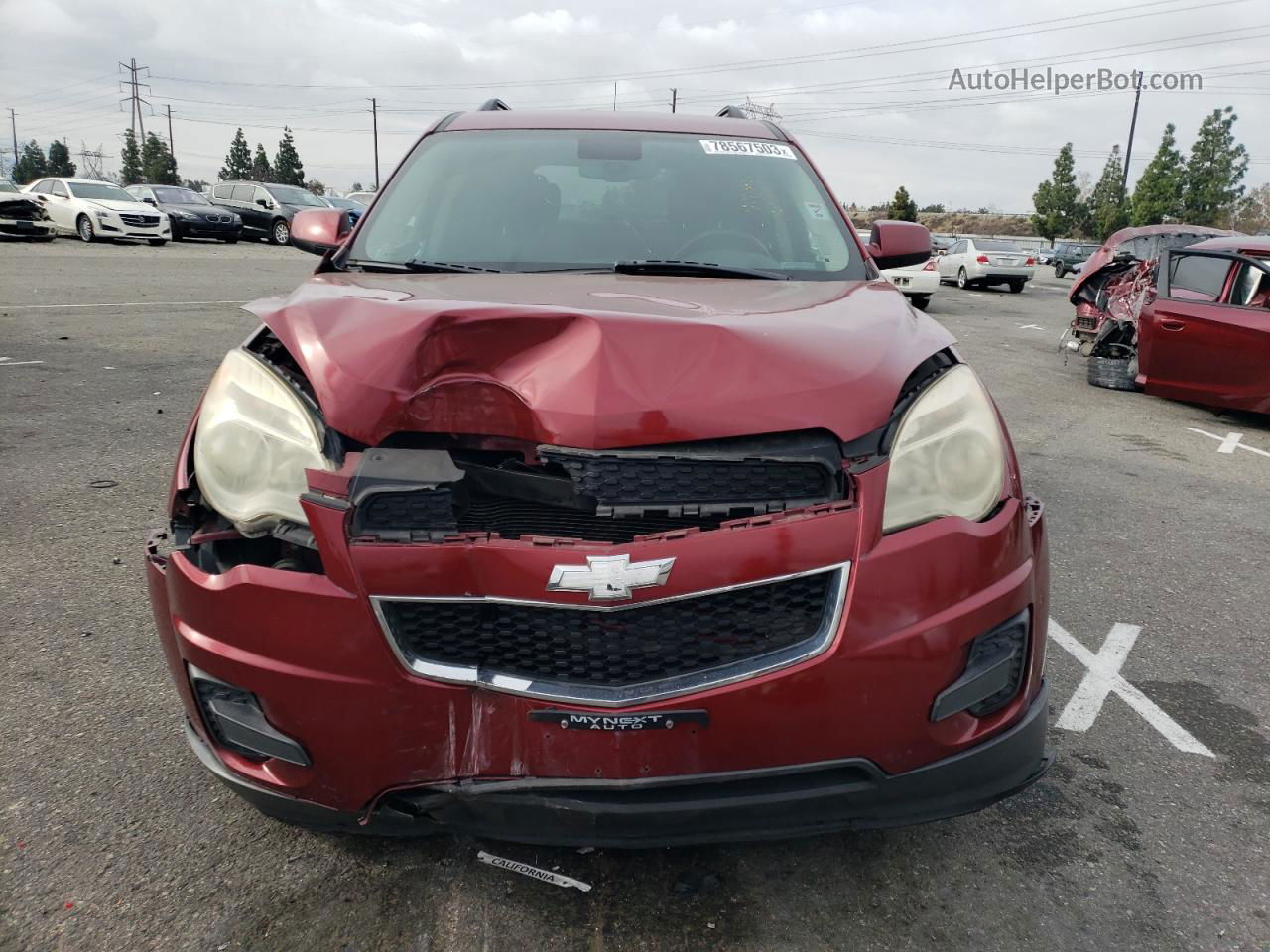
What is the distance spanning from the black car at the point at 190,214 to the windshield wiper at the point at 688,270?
87.2 ft

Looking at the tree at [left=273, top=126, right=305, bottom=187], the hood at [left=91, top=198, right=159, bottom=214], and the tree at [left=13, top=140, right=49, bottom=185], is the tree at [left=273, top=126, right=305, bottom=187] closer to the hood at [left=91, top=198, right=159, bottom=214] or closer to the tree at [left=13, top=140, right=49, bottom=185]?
the tree at [left=13, top=140, right=49, bottom=185]

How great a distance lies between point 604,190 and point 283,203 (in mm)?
27396

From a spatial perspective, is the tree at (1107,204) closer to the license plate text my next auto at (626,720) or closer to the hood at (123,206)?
the hood at (123,206)

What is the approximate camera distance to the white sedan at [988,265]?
2497 cm

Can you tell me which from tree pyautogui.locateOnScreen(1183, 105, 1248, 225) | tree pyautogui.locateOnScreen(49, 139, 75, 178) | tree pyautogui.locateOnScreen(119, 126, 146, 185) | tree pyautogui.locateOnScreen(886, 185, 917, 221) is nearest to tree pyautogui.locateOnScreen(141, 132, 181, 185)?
tree pyautogui.locateOnScreen(119, 126, 146, 185)

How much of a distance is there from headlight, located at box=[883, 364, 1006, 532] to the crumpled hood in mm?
77

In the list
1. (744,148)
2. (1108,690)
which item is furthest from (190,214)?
(1108,690)

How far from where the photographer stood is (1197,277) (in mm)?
8352

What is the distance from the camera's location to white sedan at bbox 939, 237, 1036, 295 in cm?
2497

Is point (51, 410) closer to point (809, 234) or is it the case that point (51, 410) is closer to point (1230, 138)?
point (809, 234)

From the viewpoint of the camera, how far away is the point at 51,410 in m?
6.27

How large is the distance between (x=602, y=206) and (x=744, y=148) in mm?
663

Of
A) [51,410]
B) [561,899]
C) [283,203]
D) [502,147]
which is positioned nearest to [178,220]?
[283,203]

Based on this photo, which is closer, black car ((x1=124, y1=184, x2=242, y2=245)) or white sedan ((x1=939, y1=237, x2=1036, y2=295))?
white sedan ((x1=939, y1=237, x2=1036, y2=295))
